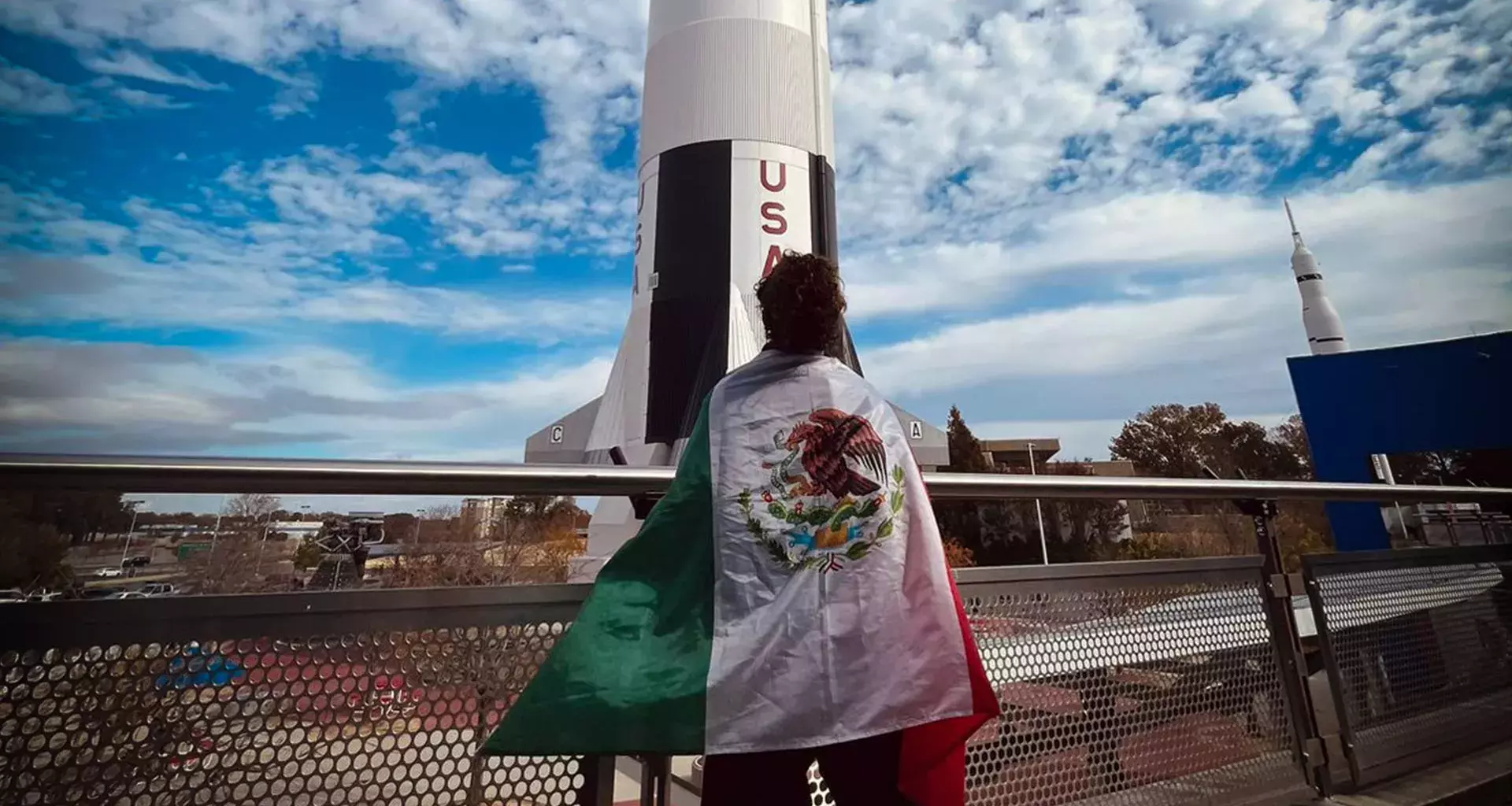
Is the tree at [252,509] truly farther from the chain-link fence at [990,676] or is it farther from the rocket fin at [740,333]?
the rocket fin at [740,333]

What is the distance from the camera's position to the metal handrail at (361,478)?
827mm

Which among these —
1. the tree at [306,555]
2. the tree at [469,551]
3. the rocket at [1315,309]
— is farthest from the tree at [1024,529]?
the tree at [306,555]

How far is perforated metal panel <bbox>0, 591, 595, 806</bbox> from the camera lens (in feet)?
2.60

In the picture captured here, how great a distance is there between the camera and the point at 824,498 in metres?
0.98

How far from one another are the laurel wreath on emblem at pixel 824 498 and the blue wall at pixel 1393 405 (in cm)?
766

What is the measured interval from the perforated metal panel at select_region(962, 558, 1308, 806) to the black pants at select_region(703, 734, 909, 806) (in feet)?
1.29

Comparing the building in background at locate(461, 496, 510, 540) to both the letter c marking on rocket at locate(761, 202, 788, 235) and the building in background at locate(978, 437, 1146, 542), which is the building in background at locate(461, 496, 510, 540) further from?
the building in background at locate(978, 437, 1146, 542)

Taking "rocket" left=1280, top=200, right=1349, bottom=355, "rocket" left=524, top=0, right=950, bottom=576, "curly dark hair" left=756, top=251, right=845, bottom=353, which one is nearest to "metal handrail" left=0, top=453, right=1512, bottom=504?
"curly dark hair" left=756, top=251, right=845, bottom=353

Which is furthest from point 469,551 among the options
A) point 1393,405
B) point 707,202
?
point 1393,405

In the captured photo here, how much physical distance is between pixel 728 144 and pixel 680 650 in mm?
6898

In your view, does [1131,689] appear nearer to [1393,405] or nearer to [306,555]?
[306,555]

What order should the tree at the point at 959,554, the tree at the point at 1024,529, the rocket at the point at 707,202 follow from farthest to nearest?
the tree at the point at 1024,529
the tree at the point at 959,554
the rocket at the point at 707,202

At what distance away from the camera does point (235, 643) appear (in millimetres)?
862

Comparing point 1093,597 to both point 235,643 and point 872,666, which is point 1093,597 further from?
point 235,643
